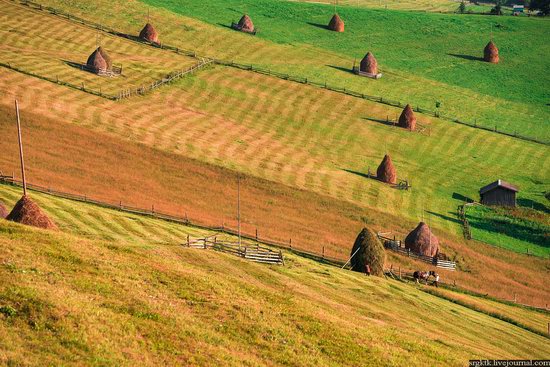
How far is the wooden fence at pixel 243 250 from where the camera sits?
68.3 meters

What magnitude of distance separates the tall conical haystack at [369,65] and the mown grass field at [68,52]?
2752 cm

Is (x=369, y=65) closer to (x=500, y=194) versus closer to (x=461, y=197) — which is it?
(x=461, y=197)

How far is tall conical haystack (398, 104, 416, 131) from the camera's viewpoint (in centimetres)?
12669

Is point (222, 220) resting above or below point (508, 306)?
above

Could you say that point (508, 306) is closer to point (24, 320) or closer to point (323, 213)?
point (323, 213)

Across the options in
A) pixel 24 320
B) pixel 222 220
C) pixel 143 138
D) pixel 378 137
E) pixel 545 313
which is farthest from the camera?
pixel 378 137

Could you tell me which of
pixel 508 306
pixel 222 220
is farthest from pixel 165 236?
pixel 508 306

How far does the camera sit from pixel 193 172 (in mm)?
93312

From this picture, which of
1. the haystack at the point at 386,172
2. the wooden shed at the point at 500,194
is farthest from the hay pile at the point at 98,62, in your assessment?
the wooden shed at the point at 500,194

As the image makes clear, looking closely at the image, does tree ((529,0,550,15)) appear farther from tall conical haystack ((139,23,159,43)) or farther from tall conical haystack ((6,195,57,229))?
tall conical haystack ((6,195,57,229))

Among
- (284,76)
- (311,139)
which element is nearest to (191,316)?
(311,139)

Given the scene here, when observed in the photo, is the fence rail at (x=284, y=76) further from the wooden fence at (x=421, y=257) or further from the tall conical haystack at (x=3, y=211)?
the tall conical haystack at (x=3, y=211)

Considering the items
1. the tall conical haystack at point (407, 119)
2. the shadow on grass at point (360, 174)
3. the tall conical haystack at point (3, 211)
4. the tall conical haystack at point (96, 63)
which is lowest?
the shadow on grass at point (360, 174)

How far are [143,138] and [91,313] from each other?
2244 inches
